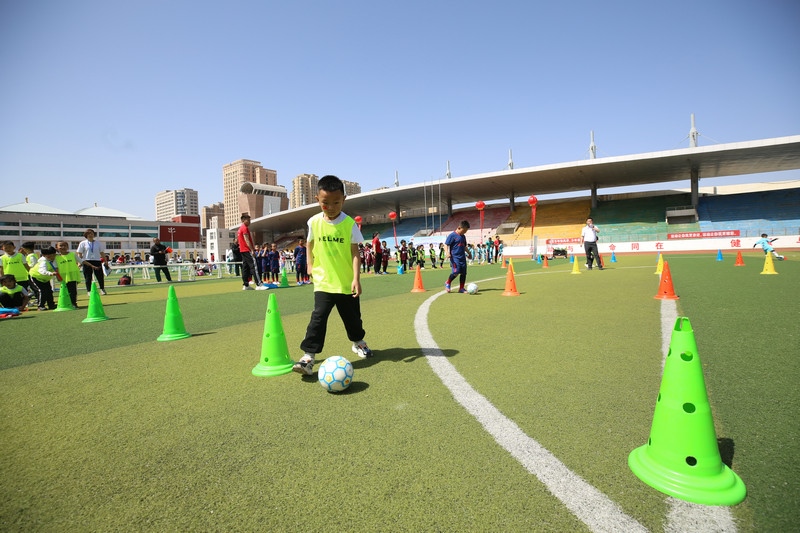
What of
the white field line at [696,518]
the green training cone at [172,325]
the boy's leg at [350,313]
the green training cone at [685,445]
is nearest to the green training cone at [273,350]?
the boy's leg at [350,313]

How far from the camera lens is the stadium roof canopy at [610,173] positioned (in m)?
33.5

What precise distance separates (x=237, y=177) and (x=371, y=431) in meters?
195

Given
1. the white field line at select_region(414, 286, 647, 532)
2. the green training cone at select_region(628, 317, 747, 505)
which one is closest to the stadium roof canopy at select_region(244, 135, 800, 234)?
the white field line at select_region(414, 286, 647, 532)

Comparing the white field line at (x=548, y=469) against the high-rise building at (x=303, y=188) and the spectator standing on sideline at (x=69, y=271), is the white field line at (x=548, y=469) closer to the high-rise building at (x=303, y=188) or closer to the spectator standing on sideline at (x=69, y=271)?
the spectator standing on sideline at (x=69, y=271)

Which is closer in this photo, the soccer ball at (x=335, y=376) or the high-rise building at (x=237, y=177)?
the soccer ball at (x=335, y=376)

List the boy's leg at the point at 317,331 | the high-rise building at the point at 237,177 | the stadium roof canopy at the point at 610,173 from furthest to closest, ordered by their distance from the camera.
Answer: the high-rise building at the point at 237,177, the stadium roof canopy at the point at 610,173, the boy's leg at the point at 317,331

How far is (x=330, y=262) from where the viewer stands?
3.78 m

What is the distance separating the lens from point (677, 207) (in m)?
40.2

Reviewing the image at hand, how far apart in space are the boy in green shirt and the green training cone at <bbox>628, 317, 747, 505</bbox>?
2506mm

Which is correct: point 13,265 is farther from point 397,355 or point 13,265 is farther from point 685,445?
point 685,445

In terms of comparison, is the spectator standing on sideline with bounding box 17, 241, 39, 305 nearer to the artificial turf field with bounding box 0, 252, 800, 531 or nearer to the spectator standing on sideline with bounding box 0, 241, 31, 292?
the spectator standing on sideline with bounding box 0, 241, 31, 292

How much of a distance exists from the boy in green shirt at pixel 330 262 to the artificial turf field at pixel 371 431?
540 millimetres

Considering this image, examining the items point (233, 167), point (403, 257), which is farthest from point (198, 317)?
point (233, 167)

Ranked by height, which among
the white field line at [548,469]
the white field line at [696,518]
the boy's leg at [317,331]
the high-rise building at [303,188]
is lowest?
the white field line at [696,518]
